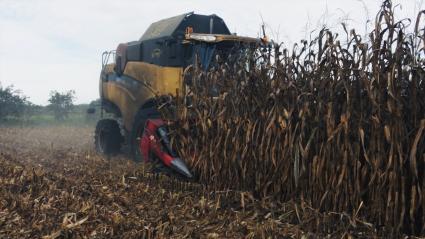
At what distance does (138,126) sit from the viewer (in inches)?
330

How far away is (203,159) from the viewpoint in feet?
19.9

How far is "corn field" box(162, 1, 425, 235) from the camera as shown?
3.93m

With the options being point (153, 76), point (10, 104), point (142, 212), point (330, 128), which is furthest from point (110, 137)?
point (10, 104)

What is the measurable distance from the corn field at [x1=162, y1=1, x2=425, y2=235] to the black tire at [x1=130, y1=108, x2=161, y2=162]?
7.38 ft

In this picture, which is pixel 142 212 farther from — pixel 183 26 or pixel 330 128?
pixel 183 26

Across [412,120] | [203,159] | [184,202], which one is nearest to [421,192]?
[412,120]

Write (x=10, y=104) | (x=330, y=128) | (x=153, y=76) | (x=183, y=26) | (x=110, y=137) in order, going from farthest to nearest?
(x=10, y=104), (x=110, y=137), (x=183, y=26), (x=153, y=76), (x=330, y=128)

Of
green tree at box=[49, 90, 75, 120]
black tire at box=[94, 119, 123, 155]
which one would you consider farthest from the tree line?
black tire at box=[94, 119, 123, 155]

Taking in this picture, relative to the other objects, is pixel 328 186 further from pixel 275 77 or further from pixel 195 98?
pixel 195 98

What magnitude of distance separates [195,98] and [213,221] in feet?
7.33

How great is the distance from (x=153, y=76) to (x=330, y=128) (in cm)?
449

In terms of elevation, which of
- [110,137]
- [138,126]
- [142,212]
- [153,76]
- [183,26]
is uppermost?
[183,26]

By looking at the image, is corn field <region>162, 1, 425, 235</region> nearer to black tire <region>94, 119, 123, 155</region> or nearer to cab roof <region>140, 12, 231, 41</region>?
cab roof <region>140, 12, 231, 41</region>

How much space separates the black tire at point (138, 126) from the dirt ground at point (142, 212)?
1.78m
